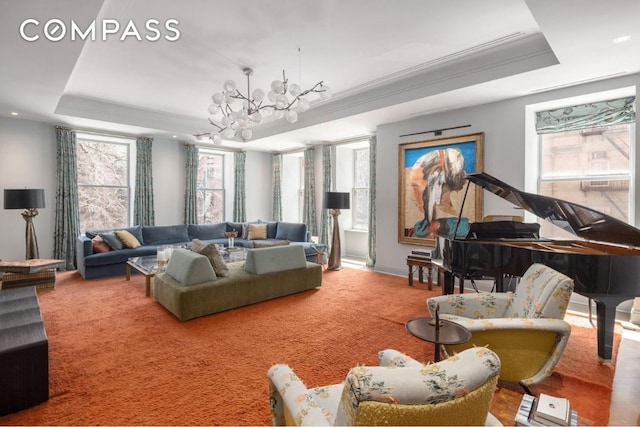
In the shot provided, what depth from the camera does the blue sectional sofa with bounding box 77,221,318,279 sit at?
17.5 feet

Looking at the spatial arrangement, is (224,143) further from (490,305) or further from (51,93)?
(490,305)

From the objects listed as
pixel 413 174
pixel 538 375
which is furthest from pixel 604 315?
pixel 413 174

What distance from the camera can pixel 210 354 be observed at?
2.76m

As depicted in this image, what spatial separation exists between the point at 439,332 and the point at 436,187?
3642 mm

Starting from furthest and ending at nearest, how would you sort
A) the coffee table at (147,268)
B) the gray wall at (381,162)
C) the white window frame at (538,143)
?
the gray wall at (381,162)
the coffee table at (147,268)
the white window frame at (538,143)

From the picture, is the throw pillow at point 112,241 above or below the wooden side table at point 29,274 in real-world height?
above

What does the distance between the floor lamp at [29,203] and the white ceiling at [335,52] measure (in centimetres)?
130

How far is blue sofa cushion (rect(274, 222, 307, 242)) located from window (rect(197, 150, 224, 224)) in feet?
6.43

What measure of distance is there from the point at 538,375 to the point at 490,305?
0.58 metres

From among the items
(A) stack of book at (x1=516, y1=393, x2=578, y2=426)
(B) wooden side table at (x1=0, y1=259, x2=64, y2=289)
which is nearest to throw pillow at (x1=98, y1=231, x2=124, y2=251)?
(B) wooden side table at (x1=0, y1=259, x2=64, y2=289)

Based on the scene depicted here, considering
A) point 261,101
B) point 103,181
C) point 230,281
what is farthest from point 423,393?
point 103,181

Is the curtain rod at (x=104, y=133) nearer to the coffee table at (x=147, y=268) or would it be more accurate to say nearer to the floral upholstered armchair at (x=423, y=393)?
the coffee table at (x=147, y=268)

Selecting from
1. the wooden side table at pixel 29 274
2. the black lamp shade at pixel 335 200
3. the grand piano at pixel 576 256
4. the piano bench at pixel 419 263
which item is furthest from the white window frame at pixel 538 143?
the wooden side table at pixel 29 274

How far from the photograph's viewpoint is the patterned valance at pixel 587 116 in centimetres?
383
